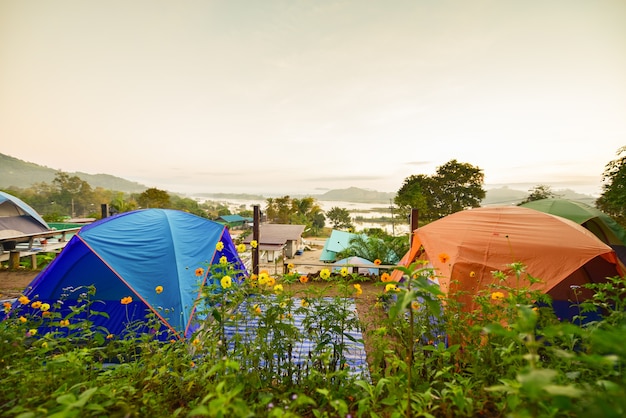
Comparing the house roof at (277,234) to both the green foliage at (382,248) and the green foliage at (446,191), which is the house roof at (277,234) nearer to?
the green foliage at (382,248)

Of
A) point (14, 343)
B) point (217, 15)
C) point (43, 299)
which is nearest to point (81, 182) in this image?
point (217, 15)

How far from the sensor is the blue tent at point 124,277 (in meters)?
2.75

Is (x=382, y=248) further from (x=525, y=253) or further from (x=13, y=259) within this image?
(x=13, y=259)

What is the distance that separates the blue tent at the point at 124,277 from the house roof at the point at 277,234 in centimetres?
1439

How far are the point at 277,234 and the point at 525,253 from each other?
1828 centimetres

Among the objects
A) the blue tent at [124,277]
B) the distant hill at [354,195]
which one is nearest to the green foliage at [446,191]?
the blue tent at [124,277]

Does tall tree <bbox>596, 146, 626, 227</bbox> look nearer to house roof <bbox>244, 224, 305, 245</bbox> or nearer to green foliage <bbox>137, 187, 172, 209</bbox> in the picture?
house roof <bbox>244, 224, 305, 245</bbox>

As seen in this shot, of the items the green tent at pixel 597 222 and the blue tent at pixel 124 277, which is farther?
the green tent at pixel 597 222

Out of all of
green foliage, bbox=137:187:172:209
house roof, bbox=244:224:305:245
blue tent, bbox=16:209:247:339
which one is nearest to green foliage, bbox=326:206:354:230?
house roof, bbox=244:224:305:245

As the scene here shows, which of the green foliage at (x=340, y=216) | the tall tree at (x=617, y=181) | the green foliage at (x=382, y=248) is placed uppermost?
the tall tree at (x=617, y=181)

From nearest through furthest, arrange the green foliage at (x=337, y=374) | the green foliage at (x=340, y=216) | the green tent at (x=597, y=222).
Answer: the green foliage at (x=337, y=374) < the green tent at (x=597, y=222) < the green foliage at (x=340, y=216)

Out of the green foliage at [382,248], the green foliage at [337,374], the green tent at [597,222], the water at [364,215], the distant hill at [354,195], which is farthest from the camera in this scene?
the distant hill at [354,195]

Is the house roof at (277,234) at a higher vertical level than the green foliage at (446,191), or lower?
lower

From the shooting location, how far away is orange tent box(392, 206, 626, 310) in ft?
8.48
